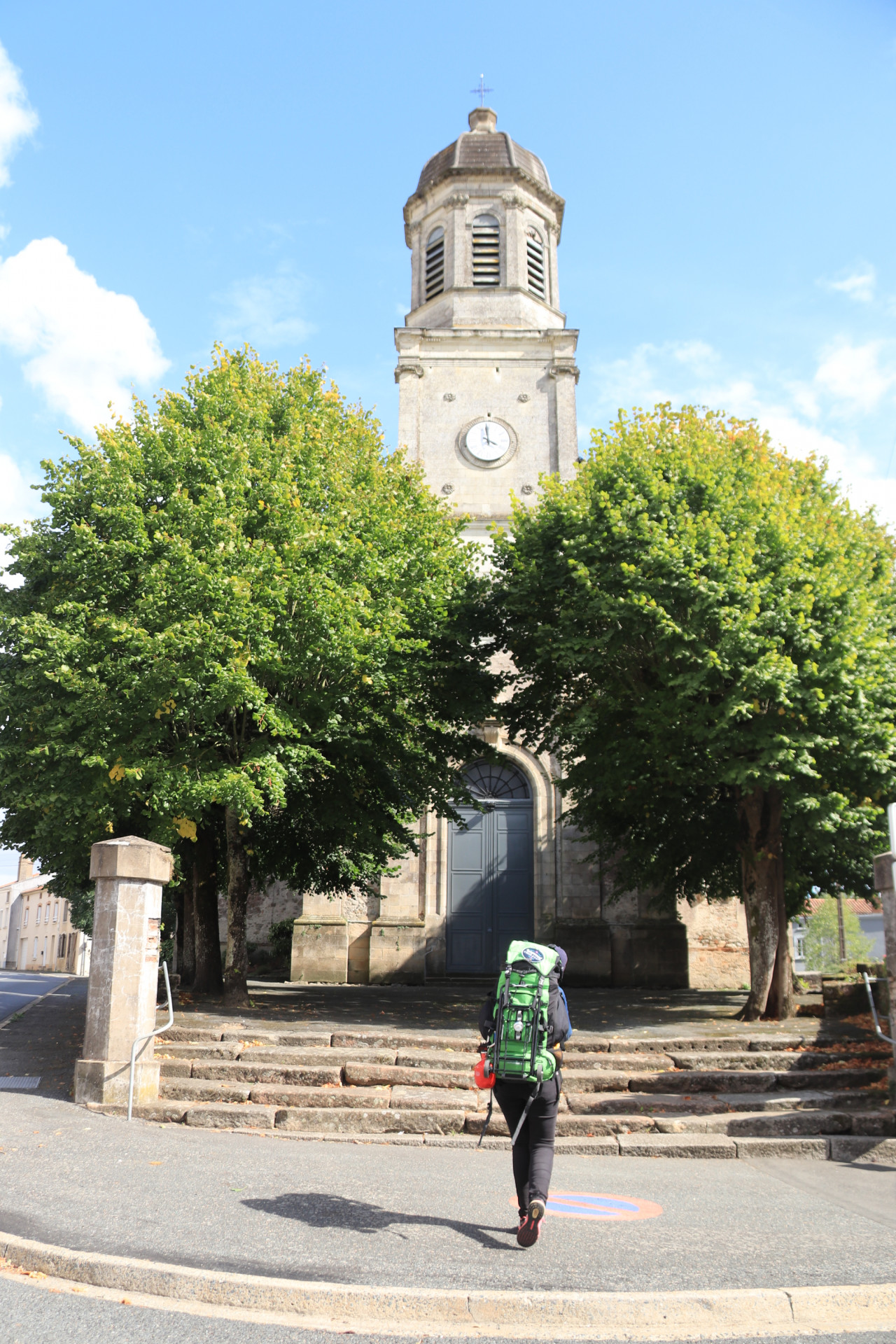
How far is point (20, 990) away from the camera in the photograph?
80.9ft

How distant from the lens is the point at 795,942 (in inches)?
1410

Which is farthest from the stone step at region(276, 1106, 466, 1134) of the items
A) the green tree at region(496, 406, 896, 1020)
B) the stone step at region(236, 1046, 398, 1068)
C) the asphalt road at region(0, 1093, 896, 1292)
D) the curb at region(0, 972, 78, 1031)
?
the curb at region(0, 972, 78, 1031)

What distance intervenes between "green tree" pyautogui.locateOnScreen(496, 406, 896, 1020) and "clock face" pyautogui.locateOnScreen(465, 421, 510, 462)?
9.71 m

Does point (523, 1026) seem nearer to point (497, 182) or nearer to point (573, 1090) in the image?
point (573, 1090)

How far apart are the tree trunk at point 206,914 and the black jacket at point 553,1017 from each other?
1182 centimetres

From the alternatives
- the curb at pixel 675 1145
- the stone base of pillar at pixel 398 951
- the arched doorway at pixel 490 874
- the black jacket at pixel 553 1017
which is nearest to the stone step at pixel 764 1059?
the curb at pixel 675 1145

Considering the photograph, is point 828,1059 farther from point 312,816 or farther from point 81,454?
point 81,454

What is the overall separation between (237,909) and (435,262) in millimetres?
20676

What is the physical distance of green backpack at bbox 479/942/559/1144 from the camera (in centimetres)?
516

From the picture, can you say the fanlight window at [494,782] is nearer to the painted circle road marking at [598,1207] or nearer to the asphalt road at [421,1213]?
the asphalt road at [421,1213]

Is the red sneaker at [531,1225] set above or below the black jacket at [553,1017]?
below

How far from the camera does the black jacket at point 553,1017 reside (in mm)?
5312

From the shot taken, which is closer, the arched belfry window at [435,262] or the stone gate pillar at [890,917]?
the stone gate pillar at [890,917]

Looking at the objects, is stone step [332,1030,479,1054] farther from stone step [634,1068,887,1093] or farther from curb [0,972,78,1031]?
curb [0,972,78,1031]
